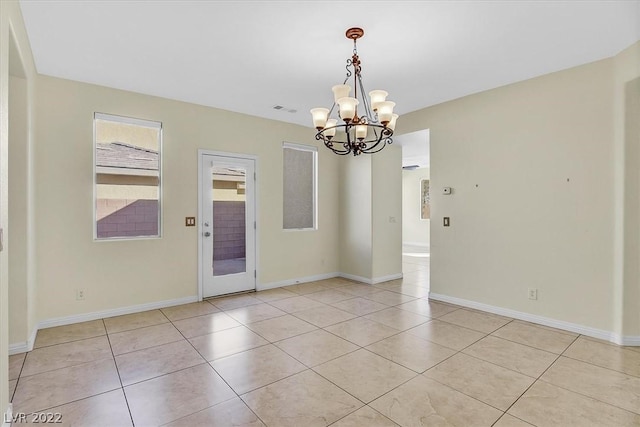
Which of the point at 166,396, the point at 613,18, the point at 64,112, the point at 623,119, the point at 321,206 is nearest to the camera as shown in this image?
the point at 166,396

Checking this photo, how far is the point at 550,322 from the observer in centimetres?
363

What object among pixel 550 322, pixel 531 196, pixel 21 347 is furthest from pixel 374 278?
pixel 21 347

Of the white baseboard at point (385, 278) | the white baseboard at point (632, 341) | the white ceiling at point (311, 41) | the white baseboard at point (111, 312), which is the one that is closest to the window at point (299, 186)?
the white baseboard at point (385, 278)

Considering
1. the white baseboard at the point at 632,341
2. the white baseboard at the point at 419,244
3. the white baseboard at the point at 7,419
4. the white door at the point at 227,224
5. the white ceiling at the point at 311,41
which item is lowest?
the white baseboard at the point at 632,341

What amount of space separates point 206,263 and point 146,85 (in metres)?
2.49

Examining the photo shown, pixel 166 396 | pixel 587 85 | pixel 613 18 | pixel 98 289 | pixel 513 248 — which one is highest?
pixel 613 18

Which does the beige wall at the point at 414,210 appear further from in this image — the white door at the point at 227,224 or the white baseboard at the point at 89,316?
the white baseboard at the point at 89,316

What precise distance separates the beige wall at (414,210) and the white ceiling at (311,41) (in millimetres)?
7202

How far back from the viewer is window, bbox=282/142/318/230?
18.6ft

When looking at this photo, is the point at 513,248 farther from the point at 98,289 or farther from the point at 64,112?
the point at 64,112

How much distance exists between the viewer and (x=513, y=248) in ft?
12.8

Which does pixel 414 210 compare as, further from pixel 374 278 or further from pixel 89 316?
pixel 89 316

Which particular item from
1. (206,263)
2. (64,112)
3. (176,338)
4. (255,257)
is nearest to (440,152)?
(255,257)

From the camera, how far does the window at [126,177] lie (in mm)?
3967
